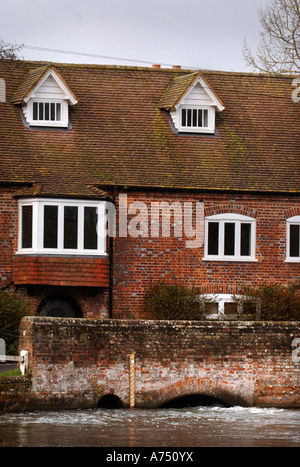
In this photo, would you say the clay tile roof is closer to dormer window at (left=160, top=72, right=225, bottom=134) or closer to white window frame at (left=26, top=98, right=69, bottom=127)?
dormer window at (left=160, top=72, right=225, bottom=134)

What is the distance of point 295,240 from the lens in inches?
1339

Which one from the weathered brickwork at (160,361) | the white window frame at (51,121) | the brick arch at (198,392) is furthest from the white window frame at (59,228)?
the brick arch at (198,392)

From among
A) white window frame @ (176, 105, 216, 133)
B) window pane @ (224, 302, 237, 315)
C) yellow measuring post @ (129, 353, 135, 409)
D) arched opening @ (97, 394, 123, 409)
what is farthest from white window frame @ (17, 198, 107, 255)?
yellow measuring post @ (129, 353, 135, 409)

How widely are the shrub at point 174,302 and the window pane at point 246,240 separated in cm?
219

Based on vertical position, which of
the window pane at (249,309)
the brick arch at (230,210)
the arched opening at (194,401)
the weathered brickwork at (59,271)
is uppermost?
the brick arch at (230,210)

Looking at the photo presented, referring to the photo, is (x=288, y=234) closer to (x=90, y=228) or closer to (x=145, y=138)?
(x=145, y=138)

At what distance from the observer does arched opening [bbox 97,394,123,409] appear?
1037 inches

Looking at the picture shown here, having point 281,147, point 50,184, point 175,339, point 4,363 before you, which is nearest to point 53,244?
point 50,184

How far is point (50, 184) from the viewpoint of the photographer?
31719mm

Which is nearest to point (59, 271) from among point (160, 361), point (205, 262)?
point (205, 262)

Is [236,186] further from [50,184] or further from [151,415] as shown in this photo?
[151,415]

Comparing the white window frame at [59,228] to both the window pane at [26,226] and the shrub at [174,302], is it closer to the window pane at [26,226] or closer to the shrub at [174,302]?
the window pane at [26,226]

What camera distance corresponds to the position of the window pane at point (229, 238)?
109 feet
